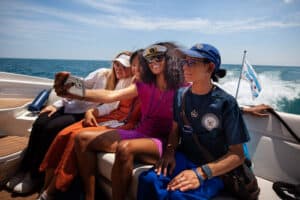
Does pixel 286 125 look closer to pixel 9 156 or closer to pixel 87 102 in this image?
pixel 87 102

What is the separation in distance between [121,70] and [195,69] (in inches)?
42.0

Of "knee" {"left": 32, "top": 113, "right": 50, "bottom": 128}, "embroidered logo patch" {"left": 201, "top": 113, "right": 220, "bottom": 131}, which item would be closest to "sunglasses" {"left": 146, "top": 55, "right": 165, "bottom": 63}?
"embroidered logo patch" {"left": 201, "top": 113, "right": 220, "bottom": 131}

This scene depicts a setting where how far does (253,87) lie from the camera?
9.34 ft

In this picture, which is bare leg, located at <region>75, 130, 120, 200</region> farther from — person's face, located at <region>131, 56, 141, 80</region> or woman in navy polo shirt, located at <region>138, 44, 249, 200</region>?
person's face, located at <region>131, 56, 141, 80</region>

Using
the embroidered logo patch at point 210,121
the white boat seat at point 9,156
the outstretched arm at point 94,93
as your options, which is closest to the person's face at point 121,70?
the outstretched arm at point 94,93

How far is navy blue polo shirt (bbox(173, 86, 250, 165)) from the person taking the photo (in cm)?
130

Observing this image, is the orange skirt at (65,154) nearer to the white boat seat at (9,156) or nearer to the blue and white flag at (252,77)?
the white boat seat at (9,156)

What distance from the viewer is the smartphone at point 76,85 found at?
1453 millimetres

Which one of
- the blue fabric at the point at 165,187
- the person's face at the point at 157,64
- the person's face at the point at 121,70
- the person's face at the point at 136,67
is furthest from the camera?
the person's face at the point at 121,70

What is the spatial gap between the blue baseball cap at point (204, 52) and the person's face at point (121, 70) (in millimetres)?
1014

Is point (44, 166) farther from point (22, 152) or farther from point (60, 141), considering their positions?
point (22, 152)

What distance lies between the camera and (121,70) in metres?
2.29

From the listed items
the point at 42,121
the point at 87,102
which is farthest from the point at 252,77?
the point at 42,121

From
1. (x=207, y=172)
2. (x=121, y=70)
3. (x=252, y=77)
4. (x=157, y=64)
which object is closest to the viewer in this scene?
(x=207, y=172)
